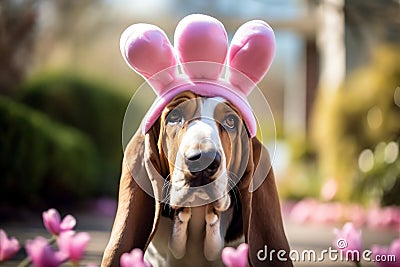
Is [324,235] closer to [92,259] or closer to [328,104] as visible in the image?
[92,259]

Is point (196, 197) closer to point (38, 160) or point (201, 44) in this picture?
point (201, 44)

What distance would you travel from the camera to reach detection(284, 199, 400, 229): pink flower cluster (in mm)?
4445

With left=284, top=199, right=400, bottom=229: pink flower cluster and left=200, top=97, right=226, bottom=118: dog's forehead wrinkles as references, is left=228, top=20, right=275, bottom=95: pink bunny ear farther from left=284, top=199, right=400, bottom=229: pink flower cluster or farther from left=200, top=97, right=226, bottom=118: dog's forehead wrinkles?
left=284, top=199, right=400, bottom=229: pink flower cluster

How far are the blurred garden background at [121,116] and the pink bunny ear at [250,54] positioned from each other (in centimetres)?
33

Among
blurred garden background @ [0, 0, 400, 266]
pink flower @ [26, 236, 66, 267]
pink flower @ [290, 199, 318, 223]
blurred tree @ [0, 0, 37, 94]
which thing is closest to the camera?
pink flower @ [26, 236, 66, 267]

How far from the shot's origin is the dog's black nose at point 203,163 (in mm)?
1340

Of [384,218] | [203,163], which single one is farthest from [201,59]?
[384,218]

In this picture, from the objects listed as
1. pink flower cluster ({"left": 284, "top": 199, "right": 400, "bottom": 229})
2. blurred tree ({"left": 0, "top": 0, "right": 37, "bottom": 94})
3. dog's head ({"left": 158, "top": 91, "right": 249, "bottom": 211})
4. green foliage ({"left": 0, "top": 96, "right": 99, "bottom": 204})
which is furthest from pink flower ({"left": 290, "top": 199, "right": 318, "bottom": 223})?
dog's head ({"left": 158, "top": 91, "right": 249, "bottom": 211})

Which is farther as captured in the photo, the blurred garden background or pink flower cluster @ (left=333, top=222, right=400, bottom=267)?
the blurred garden background

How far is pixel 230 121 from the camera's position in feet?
4.83

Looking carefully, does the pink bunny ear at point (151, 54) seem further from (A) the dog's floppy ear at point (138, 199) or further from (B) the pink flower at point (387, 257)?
(B) the pink flower at point (387, 257)

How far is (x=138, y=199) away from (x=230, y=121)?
255 mm

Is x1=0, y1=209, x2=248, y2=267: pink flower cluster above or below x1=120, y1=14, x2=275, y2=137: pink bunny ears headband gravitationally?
below

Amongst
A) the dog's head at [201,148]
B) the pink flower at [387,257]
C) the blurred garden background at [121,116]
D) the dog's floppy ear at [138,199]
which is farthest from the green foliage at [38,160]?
the pink flower at [387,257]
